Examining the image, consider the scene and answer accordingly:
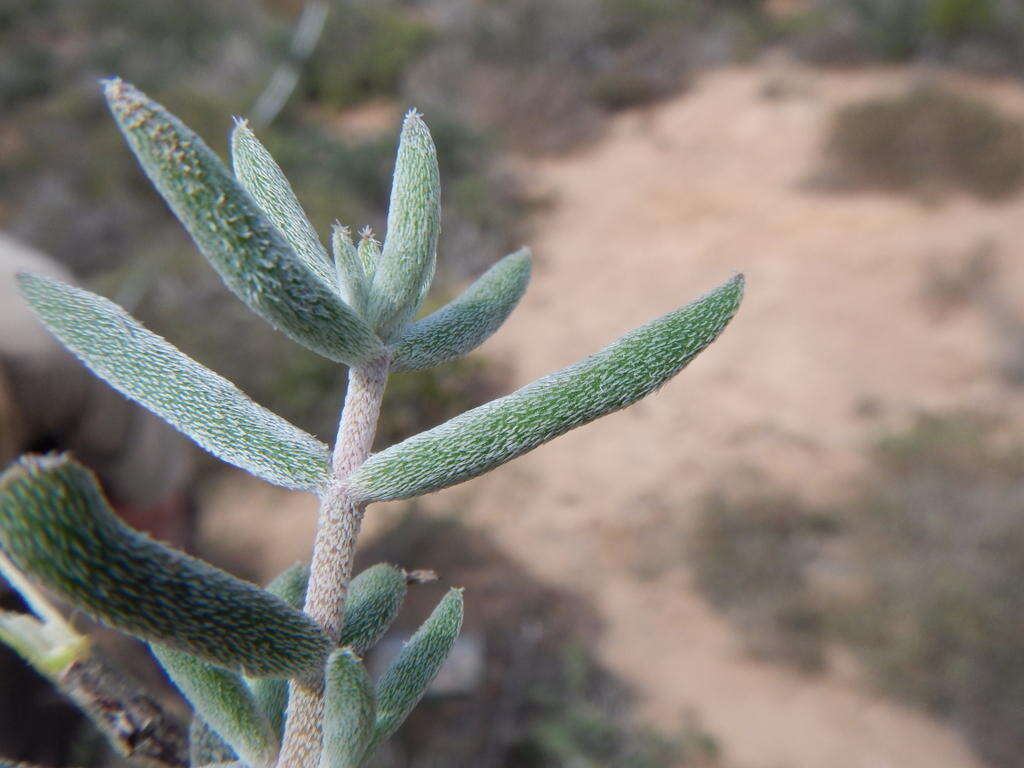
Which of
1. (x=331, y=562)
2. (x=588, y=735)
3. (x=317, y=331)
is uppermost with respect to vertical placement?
(x=317, y=331)

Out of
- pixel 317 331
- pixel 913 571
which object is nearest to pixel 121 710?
pixel 317 331

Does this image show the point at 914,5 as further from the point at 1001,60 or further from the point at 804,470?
the point at 804,470

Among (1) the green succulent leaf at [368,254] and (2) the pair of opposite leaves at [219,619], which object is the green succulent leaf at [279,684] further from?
(1) the green succulent leaf at [368,254]

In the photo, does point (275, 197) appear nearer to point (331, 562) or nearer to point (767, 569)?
point (331, 562)

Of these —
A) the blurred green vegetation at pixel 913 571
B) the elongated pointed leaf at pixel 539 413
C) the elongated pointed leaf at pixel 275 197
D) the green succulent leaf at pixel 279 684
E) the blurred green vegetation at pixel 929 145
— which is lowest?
the blurred green vegetation at pixel 913 571

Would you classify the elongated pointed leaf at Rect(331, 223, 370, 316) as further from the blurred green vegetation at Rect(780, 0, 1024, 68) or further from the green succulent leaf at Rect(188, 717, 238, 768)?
the blurred green vegetation at Rect(780, 0, 1024, 68)

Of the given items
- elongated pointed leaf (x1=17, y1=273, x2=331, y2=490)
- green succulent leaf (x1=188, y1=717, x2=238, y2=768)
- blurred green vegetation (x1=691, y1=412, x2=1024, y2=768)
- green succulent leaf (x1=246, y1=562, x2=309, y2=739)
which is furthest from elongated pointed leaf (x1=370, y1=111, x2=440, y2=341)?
blurred green vegetation (x1=691, y1=412, x2=1024, y2=768)

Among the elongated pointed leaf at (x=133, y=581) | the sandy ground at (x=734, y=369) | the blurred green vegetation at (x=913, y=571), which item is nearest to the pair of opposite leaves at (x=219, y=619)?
the elongated pointed leaf at (x=133, y=581)
